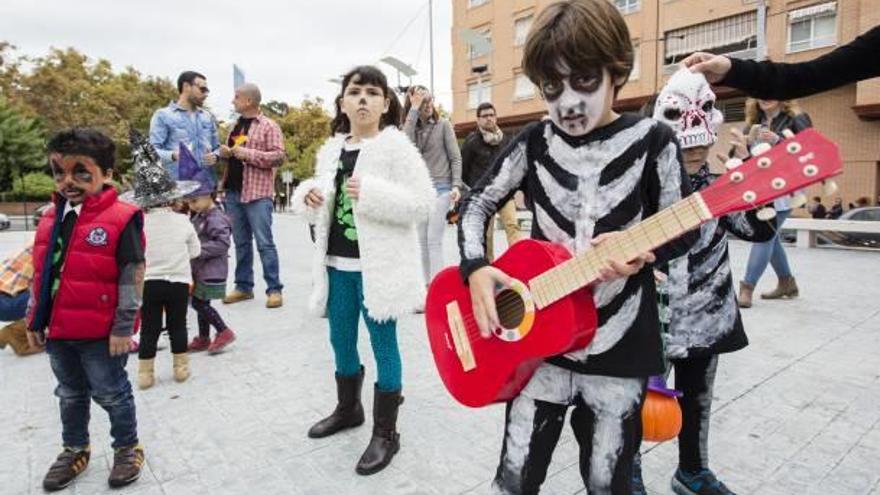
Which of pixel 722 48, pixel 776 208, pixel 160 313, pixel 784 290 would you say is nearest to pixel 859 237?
pixel 784 290

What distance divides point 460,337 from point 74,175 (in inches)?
76.3

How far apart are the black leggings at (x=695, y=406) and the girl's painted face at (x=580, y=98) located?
1.20 meters

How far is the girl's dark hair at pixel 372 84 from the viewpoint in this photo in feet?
9.15

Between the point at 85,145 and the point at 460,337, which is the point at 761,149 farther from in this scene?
the point at 85,145

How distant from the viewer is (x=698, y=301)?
2170 mm

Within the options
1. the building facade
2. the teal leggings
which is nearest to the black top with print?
the teal leggings

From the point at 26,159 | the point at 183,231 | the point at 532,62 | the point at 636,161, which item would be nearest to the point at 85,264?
the point at 183,231

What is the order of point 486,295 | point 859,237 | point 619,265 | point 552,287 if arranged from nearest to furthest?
point 619,265 < point 552,287 < point 486,295 < point 859,237

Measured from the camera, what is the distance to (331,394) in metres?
3.41

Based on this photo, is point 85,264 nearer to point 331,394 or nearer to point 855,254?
point 331,394

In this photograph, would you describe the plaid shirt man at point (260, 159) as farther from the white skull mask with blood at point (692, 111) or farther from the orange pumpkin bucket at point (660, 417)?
the orange pumpkin bucket at point (660, 417)

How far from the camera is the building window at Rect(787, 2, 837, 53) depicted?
62.3 feet

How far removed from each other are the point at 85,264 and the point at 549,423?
2.13m

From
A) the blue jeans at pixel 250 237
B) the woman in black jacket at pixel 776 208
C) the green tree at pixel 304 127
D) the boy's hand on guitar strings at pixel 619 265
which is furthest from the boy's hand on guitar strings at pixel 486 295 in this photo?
the green tree at pixel 304 127
